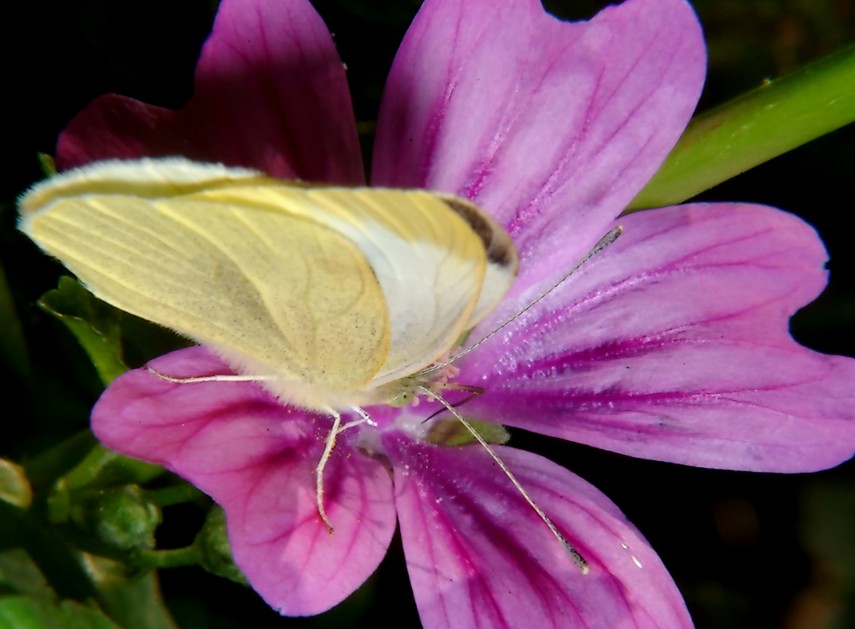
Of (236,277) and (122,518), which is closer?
(236,277)

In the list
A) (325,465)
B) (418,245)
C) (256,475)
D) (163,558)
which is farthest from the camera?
(163,558)

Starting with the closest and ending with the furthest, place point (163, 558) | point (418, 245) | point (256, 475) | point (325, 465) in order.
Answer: point (418, 245), point (256, 475), point (325, 465), point (163, 558)

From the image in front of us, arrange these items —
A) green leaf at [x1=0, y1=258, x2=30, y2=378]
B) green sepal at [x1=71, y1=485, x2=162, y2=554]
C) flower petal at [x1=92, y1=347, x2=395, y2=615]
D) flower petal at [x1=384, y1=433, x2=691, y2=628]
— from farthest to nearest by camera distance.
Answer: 1. green leaf at [x1=0, y1=258, x2=30, y2=378]
2. green sepal at [x1=71, y1=485, x2=162, y2=554]
3. flower petal at [x1=384, y1=433, x2=691, y2=628]
4. flower petal at [x1=92, y1=347, x2=395, y2=615]

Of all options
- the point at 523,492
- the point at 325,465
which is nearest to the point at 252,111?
the point at 325,465

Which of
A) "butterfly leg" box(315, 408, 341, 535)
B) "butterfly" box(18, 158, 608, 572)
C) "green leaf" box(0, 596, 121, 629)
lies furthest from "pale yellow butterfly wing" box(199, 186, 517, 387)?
"green leaf" box(0, 596, 121, 629)

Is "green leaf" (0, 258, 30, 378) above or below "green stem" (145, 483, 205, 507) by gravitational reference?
above

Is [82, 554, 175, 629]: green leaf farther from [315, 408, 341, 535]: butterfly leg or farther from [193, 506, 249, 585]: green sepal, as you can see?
[315, 408, 341, 535]: butterfly leg

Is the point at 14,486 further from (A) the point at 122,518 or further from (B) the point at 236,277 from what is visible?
(B) the point at 236,277
